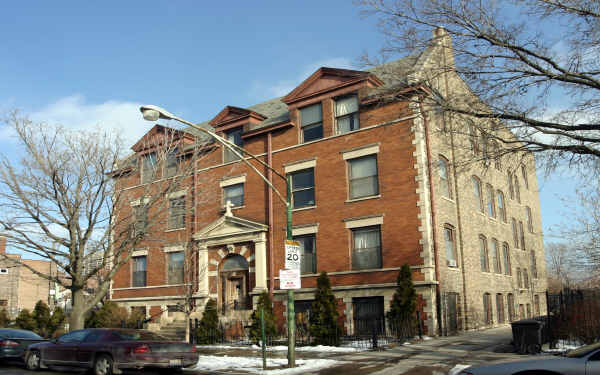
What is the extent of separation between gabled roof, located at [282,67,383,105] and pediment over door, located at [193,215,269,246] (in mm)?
6323

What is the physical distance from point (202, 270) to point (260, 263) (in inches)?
146

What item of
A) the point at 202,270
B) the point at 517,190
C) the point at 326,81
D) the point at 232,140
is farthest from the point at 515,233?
the point at 202,270

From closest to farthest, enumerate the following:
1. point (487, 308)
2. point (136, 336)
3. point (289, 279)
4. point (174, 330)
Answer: point (136, 336), point (289, 279), point (487, 308), point (174, 330)

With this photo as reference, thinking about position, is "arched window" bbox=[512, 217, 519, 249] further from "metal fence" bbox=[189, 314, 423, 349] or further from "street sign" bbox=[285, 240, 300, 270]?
"street sign" bbox=[285, 240, 300, 270]

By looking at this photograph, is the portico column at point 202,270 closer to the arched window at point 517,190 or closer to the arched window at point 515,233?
the arched window at point 515,233

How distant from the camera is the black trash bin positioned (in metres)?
14.3

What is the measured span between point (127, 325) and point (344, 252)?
525 inches

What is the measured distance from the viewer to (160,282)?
3016cm

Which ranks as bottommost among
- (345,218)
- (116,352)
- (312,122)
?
(116,352)

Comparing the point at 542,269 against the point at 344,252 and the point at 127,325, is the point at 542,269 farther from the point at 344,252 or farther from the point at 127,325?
the point at 127,325

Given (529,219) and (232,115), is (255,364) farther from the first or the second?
(529,219)

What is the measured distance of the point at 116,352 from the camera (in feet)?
42.5

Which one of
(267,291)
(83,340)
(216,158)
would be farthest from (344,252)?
(83,340)

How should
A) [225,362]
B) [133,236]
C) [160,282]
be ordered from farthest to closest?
[160,282], [133,236], [225,362]
